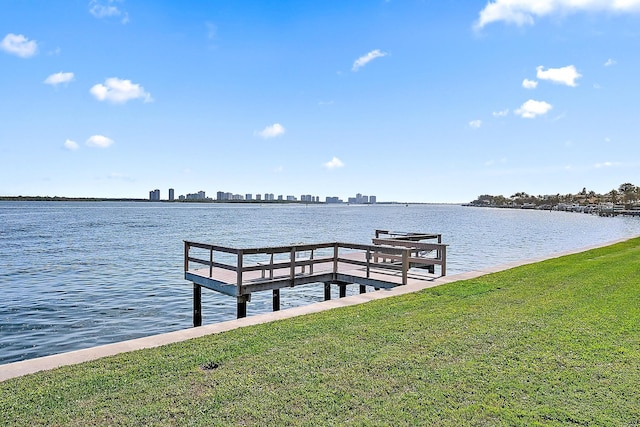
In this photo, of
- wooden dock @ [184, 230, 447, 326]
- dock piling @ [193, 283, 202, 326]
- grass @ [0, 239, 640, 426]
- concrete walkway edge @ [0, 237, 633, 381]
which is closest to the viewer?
grass @ [0, 239, 640, 426]

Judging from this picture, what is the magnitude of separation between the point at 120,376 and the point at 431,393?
331 cm

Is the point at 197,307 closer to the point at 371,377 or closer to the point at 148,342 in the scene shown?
the point at 148,342

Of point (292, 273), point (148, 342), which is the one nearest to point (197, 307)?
point (292, 273)

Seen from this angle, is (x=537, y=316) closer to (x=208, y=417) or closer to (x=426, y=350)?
(x=426, y=350)

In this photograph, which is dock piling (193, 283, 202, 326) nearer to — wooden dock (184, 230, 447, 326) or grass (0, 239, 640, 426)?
wooden dock (184, 230, 447, 326)

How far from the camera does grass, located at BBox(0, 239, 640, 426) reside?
13.5 ft

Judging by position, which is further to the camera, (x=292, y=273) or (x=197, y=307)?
(x=197, y=307)

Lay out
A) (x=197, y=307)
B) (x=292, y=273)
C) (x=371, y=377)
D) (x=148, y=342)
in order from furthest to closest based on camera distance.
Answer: (x=197, y=307) → (x=292, y=273) → (x=148, y=342) → (x=371, y=377)

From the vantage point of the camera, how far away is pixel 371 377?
498 cm

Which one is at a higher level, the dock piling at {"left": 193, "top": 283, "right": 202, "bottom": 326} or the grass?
the grass

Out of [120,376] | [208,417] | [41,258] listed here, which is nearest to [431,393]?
[208,417]

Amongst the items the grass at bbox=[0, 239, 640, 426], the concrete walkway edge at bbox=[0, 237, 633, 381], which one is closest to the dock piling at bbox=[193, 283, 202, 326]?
the concrete walkway edge at bbox=[0, 237, 633, 381]

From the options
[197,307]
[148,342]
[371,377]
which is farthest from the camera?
[197,307]

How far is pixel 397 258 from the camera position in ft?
45.0
